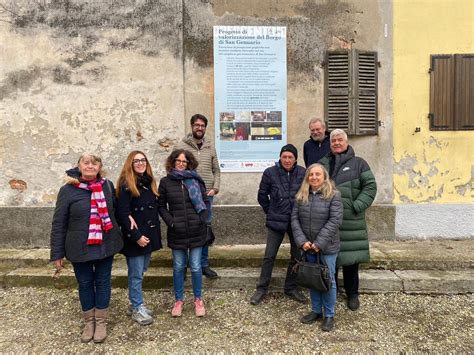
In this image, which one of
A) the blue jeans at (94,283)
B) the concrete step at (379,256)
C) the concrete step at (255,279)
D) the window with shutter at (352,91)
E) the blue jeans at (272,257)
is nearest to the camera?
the blue jeans at (94,283)

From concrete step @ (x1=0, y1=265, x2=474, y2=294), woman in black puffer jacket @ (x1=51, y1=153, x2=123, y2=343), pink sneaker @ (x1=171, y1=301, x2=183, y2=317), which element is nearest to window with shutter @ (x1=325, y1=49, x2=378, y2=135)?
concrete step @ (x1=0, y1=265, x2=474, y2=294)

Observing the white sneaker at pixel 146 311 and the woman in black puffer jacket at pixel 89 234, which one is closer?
the woman in black puffer jacket at pixel 89 234

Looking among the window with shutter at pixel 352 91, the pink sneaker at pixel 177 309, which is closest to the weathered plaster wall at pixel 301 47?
the window with shutter at pixel 352 91

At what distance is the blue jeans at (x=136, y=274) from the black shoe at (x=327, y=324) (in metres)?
1.84

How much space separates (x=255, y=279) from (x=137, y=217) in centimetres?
180

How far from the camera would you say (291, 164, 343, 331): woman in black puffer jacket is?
3482 mm

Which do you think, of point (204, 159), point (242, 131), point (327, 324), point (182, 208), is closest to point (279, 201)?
point (182, 208)

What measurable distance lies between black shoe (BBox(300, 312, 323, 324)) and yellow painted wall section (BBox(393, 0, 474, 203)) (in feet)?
9.11

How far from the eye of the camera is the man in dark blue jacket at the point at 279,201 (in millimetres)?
4004

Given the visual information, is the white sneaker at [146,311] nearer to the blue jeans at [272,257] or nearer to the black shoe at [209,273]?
the black shoe at [209,273]

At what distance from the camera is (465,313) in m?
3.97

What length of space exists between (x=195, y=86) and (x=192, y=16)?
1015mm

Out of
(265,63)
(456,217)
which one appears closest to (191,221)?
(265,63)

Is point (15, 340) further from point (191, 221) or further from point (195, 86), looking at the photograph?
point (195, 86)
